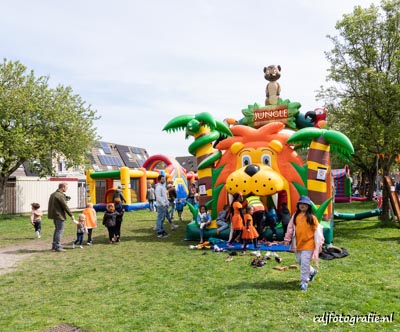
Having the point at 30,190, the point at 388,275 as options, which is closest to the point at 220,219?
the point at 388,275

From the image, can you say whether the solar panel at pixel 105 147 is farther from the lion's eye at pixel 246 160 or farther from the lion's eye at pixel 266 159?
the lion's eye at pixel 266 159

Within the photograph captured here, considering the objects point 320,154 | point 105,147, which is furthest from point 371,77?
point 105,147

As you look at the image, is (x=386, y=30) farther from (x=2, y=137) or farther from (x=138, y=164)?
(x=138, y=164)

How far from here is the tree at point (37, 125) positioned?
19.5m

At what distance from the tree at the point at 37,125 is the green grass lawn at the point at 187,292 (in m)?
11.5

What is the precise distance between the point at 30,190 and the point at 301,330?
23.4m

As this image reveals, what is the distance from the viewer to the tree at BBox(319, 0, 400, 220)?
12.8m

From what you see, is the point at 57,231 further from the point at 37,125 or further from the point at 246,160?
the point at 37,125

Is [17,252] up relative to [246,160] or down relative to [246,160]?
down

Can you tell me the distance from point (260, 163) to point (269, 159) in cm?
27

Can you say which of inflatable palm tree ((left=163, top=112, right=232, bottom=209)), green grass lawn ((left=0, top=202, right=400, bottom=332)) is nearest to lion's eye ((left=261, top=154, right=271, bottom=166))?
inflatable palm tree ((left=163, top=112, right=232, bottom=209))

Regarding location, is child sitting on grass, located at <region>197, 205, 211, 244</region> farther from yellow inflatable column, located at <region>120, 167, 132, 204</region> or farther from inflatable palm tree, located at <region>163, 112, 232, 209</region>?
yellow inflatable column, located at <region>120, 167, 132, 204</region>

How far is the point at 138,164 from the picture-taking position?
4800cm

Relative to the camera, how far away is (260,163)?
1036 cm
